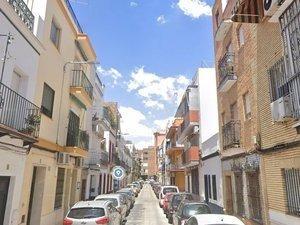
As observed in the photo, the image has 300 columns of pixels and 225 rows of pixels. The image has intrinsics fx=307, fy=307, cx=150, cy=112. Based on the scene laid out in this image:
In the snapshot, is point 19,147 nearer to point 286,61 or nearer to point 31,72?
point 31,72

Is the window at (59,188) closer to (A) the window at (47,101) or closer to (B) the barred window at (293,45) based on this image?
(A) the window at (47,101)

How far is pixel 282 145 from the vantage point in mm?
9352

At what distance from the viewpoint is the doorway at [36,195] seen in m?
12.8

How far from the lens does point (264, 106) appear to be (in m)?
11.0

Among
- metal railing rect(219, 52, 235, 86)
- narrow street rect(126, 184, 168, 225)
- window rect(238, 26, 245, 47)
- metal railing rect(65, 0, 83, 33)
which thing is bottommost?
narrow street rect(126, 184, 168, 225)

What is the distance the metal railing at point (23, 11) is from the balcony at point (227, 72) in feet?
28.8

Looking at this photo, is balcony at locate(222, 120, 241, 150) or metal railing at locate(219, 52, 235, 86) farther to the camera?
metal railing at locate(219, 52, 235, 86)

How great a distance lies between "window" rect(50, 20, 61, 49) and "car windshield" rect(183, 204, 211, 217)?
9585 millimetres

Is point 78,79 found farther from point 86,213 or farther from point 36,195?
point 86,213

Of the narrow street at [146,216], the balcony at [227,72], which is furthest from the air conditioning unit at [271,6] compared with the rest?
the narrow street at [146,216]

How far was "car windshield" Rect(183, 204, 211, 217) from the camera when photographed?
12758 mm

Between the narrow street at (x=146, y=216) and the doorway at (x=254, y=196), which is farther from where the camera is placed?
the narrow street at (x=146, y=216)

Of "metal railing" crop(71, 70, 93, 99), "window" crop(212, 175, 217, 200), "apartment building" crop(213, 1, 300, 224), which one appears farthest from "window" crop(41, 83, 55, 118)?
"window" crop(212, 175, 217, 200)

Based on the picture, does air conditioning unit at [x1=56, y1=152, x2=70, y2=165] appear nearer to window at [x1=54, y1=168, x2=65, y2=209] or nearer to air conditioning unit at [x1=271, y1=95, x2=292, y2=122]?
window at [x1=54, y1=168, x2=65, y2=209]
